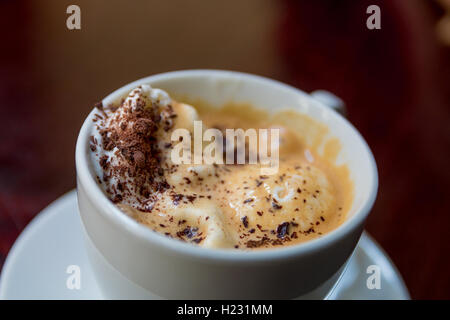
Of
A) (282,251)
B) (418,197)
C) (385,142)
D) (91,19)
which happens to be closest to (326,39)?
(385,142)

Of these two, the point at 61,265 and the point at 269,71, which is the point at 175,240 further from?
the point at 269,71

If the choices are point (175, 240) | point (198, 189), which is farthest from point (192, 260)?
point (198, 189)

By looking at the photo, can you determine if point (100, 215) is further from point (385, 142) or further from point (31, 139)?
point (385, 142)

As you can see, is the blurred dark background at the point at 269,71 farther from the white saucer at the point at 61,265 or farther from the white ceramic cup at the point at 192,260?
the white ceramic cup at the point at 192,260

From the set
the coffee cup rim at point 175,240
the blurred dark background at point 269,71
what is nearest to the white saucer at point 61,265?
the blurred dark background at point 269,71

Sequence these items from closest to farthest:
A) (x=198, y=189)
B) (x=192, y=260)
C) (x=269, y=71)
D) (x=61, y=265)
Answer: (x=192, y=260), (x=198, y=189), (x=61, y=265), (x=269, y=71)

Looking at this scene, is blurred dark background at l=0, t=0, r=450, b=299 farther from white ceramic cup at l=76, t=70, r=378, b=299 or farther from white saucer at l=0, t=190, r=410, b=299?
white ceramic cup at l=76, t=70, r=378, b=299
